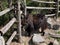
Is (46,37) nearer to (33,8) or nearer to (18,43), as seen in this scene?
(18,43)

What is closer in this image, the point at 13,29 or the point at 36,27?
the point at 13,29

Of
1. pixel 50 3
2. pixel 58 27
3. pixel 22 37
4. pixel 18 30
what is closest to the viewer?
pixel 18 30

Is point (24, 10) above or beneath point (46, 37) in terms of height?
above

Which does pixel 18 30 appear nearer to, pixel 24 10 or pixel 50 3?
pixel 24 10

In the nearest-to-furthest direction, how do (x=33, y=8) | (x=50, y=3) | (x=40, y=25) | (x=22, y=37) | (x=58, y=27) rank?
1. (x=22, y=37)
2. (x=40, y=25)
3. (x=58, y=27)
4. (x=33, y=8)
5. (x=50, y=3)

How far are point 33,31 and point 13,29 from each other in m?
0.93

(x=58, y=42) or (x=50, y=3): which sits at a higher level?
(x=50, y=3)

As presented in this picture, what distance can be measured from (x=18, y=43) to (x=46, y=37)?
116 centimetres

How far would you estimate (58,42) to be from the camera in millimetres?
6496

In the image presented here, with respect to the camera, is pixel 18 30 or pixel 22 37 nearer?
pixel 18 30

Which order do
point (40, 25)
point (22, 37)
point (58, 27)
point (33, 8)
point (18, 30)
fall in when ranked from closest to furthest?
point (18, 30) → point (22, 37) → point (40, 25) → point (58, 27) → point (33, 8)

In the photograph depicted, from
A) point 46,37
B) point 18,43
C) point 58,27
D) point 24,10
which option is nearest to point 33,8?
point 24,10

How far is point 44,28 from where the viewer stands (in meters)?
7.22

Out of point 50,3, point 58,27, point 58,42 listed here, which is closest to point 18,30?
point 58,42
